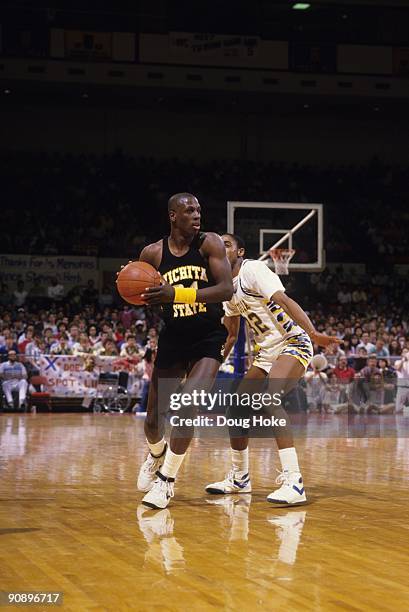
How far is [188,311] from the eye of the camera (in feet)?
21.0

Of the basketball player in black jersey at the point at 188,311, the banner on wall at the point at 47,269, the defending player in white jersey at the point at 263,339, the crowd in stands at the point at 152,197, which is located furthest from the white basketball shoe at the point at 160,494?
the crowd in stands at the point at 152,197

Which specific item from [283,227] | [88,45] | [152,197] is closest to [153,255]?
[283,227]

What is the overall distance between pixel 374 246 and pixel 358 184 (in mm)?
2804

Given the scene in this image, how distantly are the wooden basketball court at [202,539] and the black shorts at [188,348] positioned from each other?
0.98m

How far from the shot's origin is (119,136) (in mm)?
30656

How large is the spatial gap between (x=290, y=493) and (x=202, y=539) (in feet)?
4.87

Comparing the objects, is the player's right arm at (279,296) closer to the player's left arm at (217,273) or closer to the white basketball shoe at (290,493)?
the player's left arm at (217,273)

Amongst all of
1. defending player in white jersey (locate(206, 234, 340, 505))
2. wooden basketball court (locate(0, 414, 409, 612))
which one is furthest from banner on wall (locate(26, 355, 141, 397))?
defending player in white jersey (locate(206, 234, 340, 505))

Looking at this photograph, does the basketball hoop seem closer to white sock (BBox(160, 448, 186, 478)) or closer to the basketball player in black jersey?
the basketball player in black jersey

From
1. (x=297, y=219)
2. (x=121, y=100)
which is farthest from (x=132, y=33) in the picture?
(x=297, y=219)

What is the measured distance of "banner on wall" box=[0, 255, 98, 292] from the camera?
24.2 meters

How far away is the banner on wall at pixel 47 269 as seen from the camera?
79.5 feet

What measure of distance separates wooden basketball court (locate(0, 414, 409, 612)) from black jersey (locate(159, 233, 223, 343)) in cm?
120

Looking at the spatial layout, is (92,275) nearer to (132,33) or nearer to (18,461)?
(132,33)
